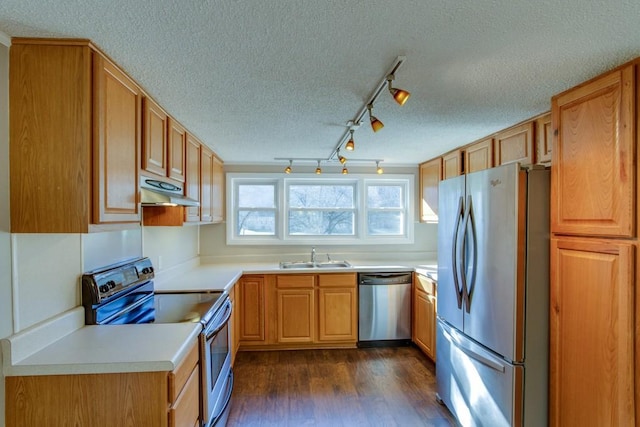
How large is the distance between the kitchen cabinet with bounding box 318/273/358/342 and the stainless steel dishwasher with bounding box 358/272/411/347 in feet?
0.25

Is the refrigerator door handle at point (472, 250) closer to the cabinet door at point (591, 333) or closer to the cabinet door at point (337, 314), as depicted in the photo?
the cabinet door at point (591, 333)

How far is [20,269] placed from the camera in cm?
133

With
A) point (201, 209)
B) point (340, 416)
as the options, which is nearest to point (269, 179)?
point (201, 209)

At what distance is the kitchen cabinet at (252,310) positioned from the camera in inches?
134

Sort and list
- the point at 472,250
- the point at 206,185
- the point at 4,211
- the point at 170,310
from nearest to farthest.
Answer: the point at 4,211 < the point at 472,250 < the point at 170,310 < the point at 206,185

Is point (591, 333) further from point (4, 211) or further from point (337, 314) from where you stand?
point (4, 211)

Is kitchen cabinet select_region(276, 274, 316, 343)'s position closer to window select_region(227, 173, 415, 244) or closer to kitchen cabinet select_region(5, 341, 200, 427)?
window select_region(227, 173, 415, 244)

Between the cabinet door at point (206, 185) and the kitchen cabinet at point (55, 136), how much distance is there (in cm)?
160

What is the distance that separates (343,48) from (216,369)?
1.97 m

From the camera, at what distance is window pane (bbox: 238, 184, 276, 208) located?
4.11 metres

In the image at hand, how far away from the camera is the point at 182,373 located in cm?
144

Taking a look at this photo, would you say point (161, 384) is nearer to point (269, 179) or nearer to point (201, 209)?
point (201, 209)

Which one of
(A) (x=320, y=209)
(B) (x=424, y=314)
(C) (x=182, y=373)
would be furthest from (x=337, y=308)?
(C) (x=182, y=373)

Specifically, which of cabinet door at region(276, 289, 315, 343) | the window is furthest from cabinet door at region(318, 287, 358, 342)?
the window
